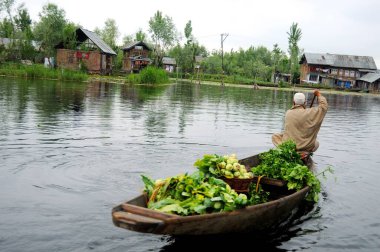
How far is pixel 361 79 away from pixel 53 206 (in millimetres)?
Result: 90449

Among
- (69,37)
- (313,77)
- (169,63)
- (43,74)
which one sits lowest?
(43,74)

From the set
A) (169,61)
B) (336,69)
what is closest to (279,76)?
(336,69)

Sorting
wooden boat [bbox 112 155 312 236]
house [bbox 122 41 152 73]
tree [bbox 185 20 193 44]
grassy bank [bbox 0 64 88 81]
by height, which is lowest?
wooden boat [bbox 112 155 312 236]

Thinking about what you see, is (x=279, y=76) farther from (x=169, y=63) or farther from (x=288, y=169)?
(x=288, y=169)

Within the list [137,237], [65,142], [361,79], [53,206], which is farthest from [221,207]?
[361,79]

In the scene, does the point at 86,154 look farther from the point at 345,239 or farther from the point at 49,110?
the point at 49,110

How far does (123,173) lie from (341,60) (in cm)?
9067

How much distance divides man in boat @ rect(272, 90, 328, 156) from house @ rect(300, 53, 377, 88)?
279 ft

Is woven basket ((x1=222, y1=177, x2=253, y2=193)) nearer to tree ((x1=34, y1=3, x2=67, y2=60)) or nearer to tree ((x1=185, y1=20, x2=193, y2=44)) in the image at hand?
tree ((x1=34, y1=3, x2=67, y2=60))

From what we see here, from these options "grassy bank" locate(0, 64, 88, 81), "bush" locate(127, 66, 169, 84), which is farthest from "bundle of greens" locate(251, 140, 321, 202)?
"bush" locate(127, 66, 169, 84)

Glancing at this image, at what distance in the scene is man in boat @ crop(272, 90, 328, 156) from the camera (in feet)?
32.9

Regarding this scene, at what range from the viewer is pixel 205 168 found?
23.5 ft

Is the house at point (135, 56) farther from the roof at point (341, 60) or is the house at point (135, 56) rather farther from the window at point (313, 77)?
the window at point (313, 77)

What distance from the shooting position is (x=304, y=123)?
10117 mm
